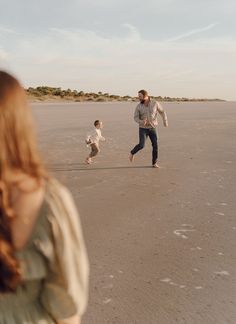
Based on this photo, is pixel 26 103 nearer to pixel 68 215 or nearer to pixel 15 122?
pixel 15 122

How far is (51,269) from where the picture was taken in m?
1.62

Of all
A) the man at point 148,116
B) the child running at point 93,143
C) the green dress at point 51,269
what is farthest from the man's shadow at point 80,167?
the green dress at point 51,269

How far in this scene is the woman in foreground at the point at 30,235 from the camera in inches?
59.7

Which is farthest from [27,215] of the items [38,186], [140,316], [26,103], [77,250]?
[140,316]

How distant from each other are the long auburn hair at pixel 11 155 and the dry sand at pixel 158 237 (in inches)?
10.4

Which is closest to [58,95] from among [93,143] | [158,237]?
[93,143]

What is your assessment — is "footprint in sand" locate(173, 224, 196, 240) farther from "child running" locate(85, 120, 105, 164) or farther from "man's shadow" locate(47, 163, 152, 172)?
"child running" locate(85, 120, 105, 164)

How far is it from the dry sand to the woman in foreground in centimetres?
27

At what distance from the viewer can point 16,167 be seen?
153cm

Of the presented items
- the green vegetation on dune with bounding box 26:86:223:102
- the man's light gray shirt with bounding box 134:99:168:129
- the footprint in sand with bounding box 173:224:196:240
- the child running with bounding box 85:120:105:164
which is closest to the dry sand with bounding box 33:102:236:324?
the footprint in sand with bounding box 173:224:196:240

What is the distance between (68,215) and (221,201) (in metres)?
5.84

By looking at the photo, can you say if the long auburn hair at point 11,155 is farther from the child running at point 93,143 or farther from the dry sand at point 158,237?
the child running at point 93,143

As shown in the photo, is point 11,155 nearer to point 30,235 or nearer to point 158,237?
point 30,235

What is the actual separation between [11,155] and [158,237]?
13.7 ft
